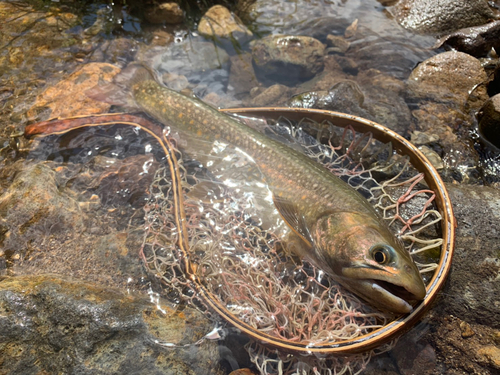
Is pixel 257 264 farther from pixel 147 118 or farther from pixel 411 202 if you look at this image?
pixel 147 118

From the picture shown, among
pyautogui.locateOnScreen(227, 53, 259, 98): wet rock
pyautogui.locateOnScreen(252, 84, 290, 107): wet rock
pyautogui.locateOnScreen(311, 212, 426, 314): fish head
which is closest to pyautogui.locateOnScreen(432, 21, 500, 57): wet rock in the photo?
pyautogui.locateOnScreen(252, 84, 290, 107): wet rock

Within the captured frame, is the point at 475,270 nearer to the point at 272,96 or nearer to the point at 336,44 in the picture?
the point at 272,96

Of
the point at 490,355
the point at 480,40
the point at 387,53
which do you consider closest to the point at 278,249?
the point at 490,355

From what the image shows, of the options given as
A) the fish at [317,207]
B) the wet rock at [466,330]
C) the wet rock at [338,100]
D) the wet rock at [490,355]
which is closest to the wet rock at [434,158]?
the wet rock at [338,100]

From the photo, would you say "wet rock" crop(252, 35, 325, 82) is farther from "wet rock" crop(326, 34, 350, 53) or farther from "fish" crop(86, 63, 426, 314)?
"fish" crop(86, 63, 426, 314)

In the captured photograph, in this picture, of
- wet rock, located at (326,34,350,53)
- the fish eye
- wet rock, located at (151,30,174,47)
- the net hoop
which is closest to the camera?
the net hoop

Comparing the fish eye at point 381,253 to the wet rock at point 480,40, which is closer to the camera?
the fish eye at point 381,253

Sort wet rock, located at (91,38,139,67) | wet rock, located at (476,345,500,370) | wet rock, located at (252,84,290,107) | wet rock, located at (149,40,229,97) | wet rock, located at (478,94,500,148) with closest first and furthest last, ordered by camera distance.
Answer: wet rock, located at (476,345,500,370), wet rock, located at (478,94,500,148), wet rock, located at (252,84,290,107), wet rock, located at (91,38,139,67), wet rock, located at (149,40,229,97)

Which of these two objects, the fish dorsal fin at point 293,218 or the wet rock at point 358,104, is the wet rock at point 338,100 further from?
the fish dorsal fin at point 293,218
